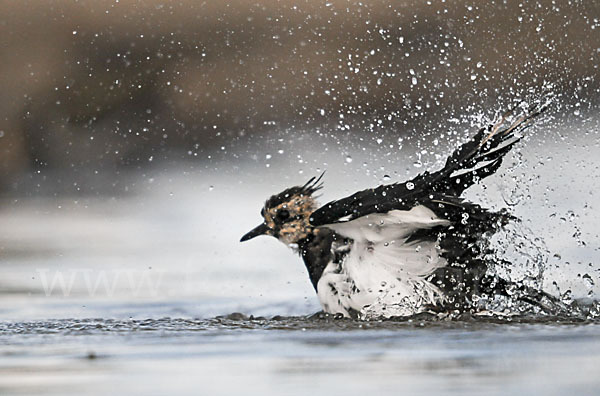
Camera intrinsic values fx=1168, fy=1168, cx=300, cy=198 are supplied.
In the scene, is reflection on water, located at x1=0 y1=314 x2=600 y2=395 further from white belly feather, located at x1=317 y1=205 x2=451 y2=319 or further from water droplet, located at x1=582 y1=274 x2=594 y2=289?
water droplet, located at x1=582 y1=274 x2=594 y2=289

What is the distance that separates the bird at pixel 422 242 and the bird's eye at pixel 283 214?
55cm

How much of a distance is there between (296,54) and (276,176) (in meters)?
1.05

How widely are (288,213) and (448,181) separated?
1040mm

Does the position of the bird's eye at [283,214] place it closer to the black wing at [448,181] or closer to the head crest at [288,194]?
the head crest at [288,194]

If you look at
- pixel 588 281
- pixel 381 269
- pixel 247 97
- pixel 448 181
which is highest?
pixel 247 97

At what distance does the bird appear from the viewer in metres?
4.68

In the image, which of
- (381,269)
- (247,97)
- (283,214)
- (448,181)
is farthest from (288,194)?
(247,97)

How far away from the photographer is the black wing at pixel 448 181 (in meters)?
4.66

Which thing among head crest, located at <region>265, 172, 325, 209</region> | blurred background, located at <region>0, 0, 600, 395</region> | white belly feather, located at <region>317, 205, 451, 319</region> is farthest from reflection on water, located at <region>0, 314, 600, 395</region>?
blurred background, located at <region>0, 0, 600, 395</region>

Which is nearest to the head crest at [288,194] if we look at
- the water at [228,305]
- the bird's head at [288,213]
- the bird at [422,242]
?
the bird's head at [288,213]

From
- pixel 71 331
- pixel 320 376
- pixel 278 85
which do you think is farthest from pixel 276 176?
pixel 320 376

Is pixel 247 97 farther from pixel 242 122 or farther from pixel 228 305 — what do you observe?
pixel 228 305

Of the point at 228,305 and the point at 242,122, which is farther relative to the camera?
the point at 242,122

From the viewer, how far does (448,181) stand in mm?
4750
